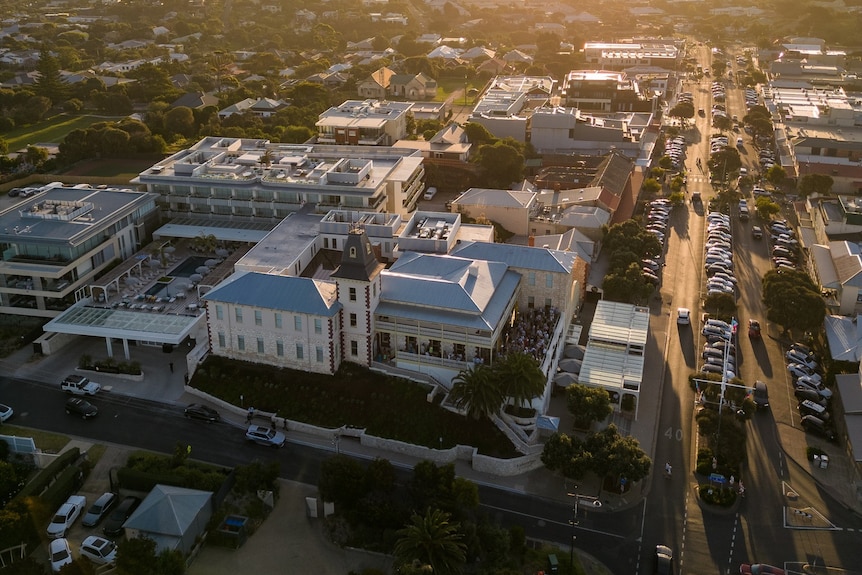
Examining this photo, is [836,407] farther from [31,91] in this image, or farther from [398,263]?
[31,91]

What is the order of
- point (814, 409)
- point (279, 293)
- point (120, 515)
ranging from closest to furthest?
point (120, 515)
point (814, 409)
point (279, 293)

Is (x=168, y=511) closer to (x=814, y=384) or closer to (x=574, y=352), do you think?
(x=574, y=352)

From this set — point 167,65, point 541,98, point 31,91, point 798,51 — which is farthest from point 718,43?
point 31,91

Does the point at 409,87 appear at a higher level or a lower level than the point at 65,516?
higher

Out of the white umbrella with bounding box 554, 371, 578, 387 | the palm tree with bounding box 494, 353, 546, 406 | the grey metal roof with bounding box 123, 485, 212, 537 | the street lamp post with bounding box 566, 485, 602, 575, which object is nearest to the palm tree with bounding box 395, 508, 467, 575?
the street lamp post with bounding box 566, 485, 602, 575

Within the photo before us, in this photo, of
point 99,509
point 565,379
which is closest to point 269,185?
point 565,379

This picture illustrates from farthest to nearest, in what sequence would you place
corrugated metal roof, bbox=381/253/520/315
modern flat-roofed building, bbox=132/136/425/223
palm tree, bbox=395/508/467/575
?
modern flat-roofed building, bbox=132/136/425/223 < corrugated metal roof, bbox=381/253/520/315 < palm tree, bbox=395/508/467/575

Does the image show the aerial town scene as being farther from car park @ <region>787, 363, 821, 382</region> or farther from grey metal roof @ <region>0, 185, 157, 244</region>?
grey metal roof @ <region>0, 185, 157, 244</region>
